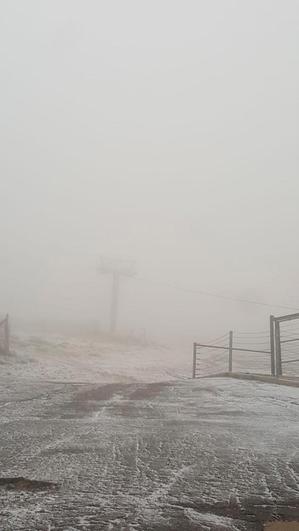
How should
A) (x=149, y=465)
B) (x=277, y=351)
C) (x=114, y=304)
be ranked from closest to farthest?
1. (x=149, y=465)
2. (x=277, y=351)
3. (x=114, y=304)

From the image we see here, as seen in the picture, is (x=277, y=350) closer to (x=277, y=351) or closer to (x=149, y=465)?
(x=277, y=351)

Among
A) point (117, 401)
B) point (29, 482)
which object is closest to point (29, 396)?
point (117, 401)

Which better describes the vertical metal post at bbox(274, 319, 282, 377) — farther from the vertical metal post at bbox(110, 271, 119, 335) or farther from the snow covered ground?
the vertical metal post at bbox(110, 271, 119, 335)

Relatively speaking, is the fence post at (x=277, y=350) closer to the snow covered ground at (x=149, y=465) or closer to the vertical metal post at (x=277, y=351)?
the vertical metal post at (x=277, y=351)

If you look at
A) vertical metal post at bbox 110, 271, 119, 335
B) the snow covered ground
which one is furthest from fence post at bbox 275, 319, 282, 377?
vertical metal post at bbox 110, 271, 119, 335

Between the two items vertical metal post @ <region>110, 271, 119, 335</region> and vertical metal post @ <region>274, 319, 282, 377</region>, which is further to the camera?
vertical metal post @ <region>110, 271, 119, 335</region>

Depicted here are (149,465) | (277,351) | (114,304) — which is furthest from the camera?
(114,304)

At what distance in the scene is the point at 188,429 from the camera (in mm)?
3098

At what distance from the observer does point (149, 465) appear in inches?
85.2

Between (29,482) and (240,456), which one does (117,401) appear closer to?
(240,456)

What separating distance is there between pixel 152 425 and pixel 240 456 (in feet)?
3.54

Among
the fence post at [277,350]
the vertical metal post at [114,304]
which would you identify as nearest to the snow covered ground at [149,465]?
the fence post at [277,350]

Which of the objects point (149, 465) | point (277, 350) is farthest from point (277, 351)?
point (149, 465)

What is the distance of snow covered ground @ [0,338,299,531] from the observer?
150 centimetres
